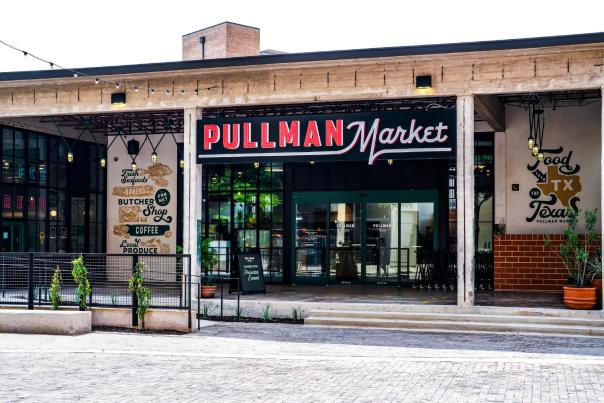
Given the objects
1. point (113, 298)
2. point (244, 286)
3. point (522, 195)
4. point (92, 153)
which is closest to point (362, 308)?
point (244, 286)

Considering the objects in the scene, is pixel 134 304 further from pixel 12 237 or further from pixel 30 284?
pixel 12 237

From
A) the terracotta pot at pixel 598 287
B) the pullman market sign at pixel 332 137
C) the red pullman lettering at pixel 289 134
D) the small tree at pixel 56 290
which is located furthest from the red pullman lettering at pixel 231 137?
the terracotta pot at pixel 598 287

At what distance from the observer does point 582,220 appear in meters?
18.5

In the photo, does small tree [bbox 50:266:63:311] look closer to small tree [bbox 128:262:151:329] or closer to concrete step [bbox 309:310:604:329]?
small tree [bbox 128:262:151:329]

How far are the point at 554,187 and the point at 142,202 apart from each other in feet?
38.9

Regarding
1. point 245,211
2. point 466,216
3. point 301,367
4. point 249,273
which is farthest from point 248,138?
point 301,367

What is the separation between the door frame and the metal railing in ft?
23.4

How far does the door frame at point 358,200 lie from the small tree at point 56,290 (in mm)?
8433

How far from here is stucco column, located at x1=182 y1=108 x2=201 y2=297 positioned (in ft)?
53.8

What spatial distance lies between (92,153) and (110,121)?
2.80m

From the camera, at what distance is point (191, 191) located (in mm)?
16516

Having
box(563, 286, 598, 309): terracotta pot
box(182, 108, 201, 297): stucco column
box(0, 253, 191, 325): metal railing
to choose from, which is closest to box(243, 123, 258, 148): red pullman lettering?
box(182, 108, 201, 297): stucco column

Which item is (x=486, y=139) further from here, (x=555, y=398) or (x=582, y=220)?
(x=555, y=398)

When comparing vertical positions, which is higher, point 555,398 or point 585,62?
point 585,62
